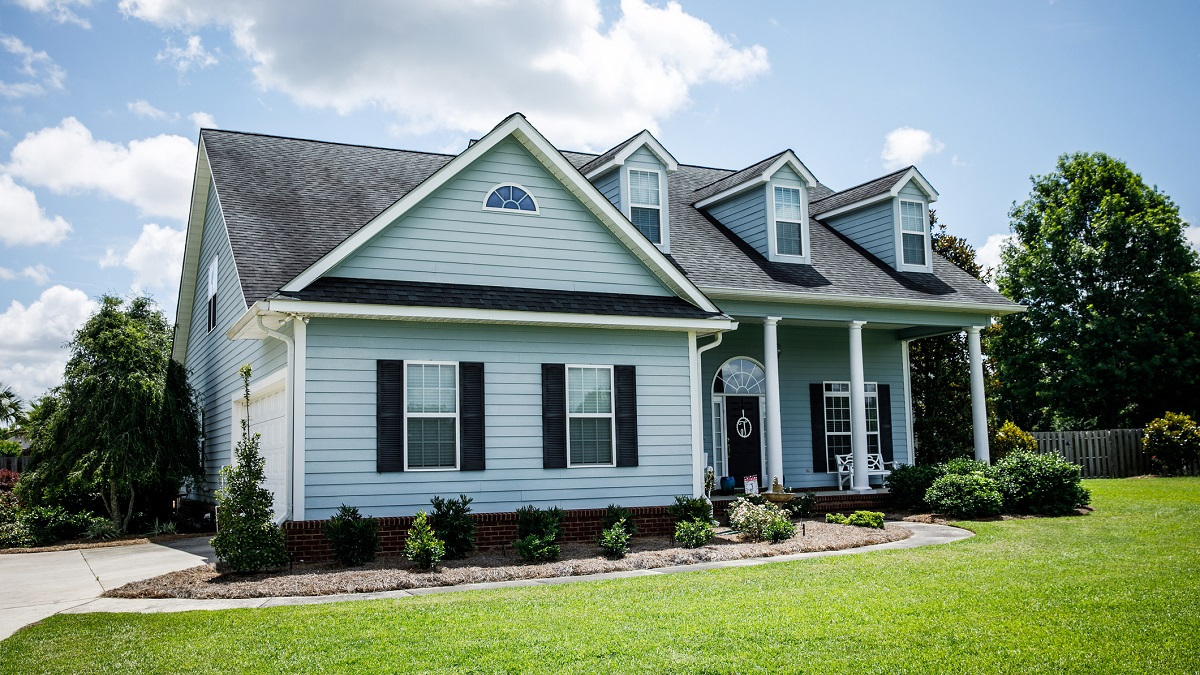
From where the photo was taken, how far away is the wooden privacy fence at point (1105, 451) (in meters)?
28.1

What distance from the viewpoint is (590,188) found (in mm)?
14195

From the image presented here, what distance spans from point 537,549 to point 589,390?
323cm

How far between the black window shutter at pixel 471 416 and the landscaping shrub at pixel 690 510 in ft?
9.72

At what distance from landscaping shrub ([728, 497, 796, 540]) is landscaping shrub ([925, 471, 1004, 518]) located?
412cm

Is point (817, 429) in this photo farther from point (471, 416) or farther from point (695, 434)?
point (471, 416)

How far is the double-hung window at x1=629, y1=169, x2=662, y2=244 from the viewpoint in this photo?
1761 cm

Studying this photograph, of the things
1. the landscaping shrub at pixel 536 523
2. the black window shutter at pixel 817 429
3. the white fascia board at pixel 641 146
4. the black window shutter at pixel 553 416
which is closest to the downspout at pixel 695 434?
the black window shutter at pixel 553 416

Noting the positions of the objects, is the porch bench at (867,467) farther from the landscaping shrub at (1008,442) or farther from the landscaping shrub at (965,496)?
the landscaping shrub at (1008,442)

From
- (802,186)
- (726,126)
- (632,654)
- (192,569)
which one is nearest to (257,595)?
→ (192,569)

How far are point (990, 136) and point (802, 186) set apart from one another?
406cm

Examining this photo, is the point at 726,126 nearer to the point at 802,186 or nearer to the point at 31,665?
the point at 802,186

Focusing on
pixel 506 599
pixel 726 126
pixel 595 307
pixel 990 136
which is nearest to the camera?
pixel 506 599

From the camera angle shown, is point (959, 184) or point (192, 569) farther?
point (959, 184)

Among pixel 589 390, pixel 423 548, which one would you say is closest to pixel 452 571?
pixel 423 548
